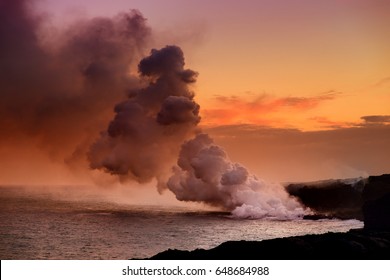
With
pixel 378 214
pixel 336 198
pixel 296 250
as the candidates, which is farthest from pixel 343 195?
pixel 296 250

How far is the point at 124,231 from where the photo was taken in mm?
78438

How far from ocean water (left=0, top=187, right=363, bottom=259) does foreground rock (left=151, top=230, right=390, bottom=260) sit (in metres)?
17.7

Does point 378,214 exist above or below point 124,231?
above

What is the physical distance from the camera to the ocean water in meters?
60.8

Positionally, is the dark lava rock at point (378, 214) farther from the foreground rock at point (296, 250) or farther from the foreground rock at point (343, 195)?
the foreground rock at point (296, 250)

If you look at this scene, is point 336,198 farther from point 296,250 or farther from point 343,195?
point 296,250

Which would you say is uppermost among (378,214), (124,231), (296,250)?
(378,214)

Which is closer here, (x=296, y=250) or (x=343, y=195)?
(x=296, y=250)

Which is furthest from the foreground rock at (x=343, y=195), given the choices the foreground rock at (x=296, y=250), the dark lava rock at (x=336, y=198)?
the foreground rock at (x=296, y=250)

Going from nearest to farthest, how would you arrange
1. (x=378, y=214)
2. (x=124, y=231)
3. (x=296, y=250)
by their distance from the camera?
(x=296, y=250) < (x=378, y=214) < (x=124, y=231)

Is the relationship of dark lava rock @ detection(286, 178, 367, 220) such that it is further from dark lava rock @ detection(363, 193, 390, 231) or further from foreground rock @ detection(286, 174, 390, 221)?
dark lava rock @ detection(363, 193, 390, 231)

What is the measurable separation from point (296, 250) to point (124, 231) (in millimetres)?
42252

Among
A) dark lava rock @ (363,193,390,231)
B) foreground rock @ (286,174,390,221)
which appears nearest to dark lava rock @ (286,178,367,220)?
foreground rock @ (286,174,390,221)

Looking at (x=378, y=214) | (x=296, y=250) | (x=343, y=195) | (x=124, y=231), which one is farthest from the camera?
(x=343, y=195)
